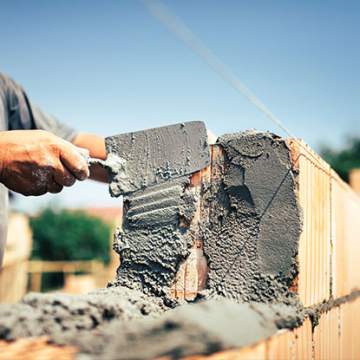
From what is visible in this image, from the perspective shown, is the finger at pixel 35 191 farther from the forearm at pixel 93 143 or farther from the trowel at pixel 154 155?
the forearm at pixel 93 143

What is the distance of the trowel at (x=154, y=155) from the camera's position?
121 inches

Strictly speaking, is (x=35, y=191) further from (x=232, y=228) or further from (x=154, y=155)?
(x=232, y=228)

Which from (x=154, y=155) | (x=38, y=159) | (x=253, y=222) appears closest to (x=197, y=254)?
(x=253, y=222)

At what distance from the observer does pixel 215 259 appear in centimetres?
293

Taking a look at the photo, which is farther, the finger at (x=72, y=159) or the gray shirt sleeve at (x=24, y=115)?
the gray shirt sleeve at (x=24, y=115)

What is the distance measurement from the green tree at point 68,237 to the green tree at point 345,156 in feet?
46.1

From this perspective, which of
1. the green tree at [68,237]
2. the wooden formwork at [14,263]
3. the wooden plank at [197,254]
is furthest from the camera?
the green tree at [68,237]

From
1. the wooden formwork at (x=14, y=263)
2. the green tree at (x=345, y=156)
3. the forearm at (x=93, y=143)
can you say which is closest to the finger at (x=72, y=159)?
the forearm at (x=93, y=143)

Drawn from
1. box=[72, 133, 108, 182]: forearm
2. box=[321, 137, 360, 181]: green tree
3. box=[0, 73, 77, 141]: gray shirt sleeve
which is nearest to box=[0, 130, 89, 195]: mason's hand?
box=[72, 133, 108, 182]: forearm

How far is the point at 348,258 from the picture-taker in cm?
467

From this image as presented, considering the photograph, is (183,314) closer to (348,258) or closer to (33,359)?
(33,359)

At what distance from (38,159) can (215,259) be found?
1.29m

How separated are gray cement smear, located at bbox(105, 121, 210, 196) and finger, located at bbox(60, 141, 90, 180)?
170 millimetres

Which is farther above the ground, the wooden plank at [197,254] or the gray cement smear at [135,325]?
the wooden plank at [197,254]
